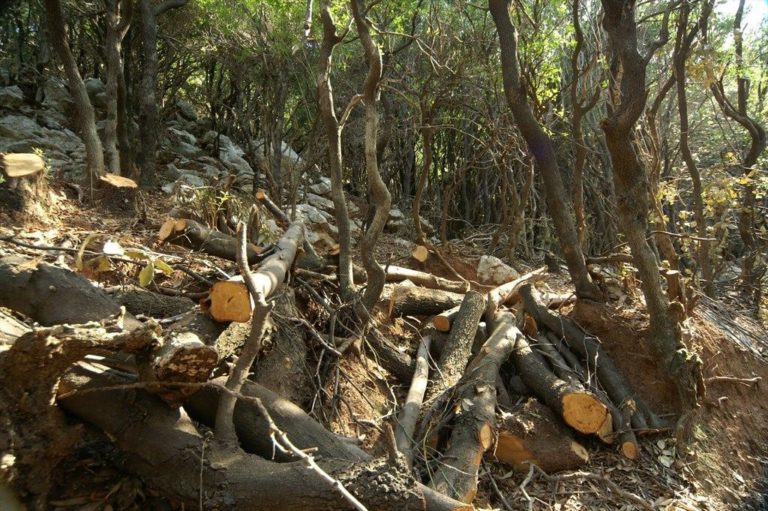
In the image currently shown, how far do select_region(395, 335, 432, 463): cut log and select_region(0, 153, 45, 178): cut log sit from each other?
3850mm

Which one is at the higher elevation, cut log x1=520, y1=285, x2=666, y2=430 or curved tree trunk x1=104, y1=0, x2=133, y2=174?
curved tree trunk x1=104, y1=0, x2=133, y2=174

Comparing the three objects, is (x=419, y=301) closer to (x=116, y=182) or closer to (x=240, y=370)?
(x=240, y=370)

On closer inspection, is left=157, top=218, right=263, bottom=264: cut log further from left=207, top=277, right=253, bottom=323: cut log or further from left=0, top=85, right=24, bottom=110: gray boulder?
left=0, top=85, right=24, bottom=110: gray boulder

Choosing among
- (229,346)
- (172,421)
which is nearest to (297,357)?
(229,346)

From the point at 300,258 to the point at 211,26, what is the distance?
6.69 m

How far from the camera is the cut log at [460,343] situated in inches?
163

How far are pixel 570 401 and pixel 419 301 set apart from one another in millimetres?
1705

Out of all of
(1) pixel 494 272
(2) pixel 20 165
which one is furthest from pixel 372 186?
(2) pixel 20 165

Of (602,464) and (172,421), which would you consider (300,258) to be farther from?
(602,464)

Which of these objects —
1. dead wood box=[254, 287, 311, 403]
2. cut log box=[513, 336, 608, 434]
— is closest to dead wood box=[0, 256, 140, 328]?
dead wood box=[254, 287, 311, 403]

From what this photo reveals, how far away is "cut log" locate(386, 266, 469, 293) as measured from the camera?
554cm

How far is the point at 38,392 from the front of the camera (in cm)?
202

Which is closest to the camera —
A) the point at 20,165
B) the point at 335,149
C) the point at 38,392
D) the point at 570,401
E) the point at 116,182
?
the point at 38,392

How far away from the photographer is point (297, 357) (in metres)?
3.70
